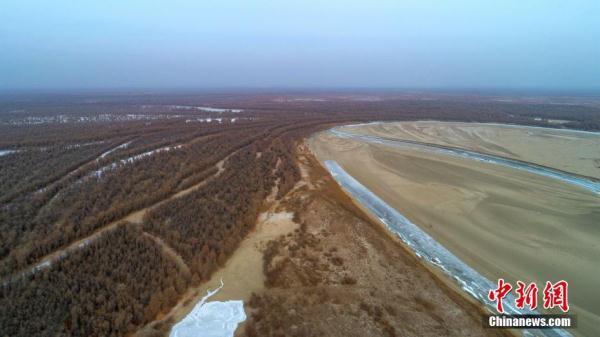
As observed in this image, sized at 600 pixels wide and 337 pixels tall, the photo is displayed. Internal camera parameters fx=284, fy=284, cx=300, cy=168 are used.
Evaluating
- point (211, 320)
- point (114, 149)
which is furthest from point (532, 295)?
point (114, 149)

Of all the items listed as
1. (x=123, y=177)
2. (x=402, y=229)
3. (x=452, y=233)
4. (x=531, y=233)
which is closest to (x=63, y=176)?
(x=123, y=177)

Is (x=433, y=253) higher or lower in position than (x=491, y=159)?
lower

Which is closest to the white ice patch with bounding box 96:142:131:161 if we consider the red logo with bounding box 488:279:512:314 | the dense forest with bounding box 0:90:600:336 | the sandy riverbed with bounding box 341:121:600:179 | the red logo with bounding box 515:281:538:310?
the dense forest with bounding box 0:90:600:336

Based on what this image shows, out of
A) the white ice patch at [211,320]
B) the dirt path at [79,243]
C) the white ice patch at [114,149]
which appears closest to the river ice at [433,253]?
the white ice patch at [211,320]

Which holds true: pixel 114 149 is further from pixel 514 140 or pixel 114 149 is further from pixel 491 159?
pixel 514 140

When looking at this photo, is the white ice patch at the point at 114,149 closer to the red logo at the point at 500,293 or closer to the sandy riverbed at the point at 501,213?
the sandy riverbed at the point at 501,213

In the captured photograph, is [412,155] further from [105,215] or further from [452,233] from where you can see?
[105,215]
